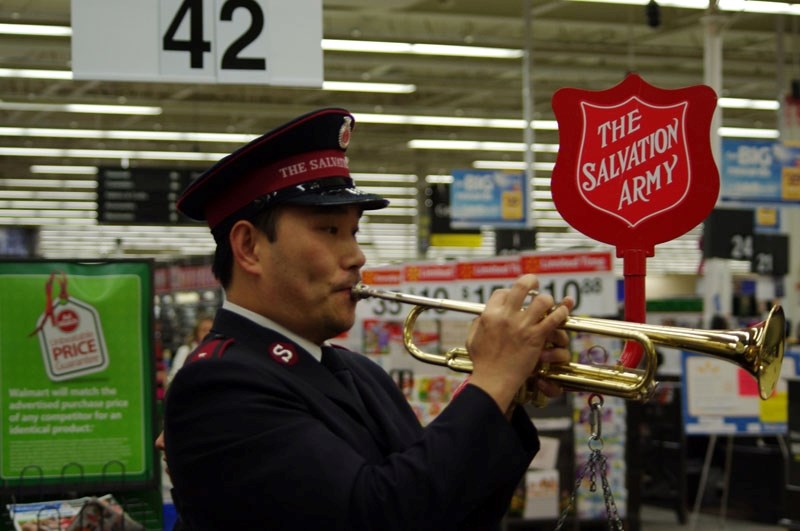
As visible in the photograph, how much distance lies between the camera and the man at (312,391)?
1.59 meters

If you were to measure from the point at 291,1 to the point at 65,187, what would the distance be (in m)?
23.1

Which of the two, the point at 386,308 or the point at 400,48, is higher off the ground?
the point at 400,48

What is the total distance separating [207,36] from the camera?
16.4 feet

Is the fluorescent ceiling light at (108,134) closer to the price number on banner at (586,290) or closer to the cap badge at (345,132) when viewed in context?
the price number on banner at (586,290)

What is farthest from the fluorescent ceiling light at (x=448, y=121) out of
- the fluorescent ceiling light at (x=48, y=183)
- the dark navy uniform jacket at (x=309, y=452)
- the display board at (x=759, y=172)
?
the dark navy uniform jacket at (x=309, y=452)

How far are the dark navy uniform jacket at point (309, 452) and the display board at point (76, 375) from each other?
2132mm

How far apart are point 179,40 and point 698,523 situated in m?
7.31

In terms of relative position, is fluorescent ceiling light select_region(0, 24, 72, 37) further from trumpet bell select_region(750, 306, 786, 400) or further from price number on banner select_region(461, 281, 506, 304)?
trumpet bell select_region(750, 306, 786, 400)

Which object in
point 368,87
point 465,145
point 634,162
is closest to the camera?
point 634,162

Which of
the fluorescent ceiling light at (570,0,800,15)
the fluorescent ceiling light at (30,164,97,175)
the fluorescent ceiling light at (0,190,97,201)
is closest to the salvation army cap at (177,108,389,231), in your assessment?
the fluorescent ceiling light at (570,0,800,15)

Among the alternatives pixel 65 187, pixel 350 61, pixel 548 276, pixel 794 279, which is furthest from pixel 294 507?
pixel 65 187

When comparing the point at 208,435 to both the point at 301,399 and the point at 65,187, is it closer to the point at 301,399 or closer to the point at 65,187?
the point at 301,399

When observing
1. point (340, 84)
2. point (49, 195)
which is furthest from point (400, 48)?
point (49, 195)

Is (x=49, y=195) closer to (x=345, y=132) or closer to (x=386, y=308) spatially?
(x=386, y=308)
